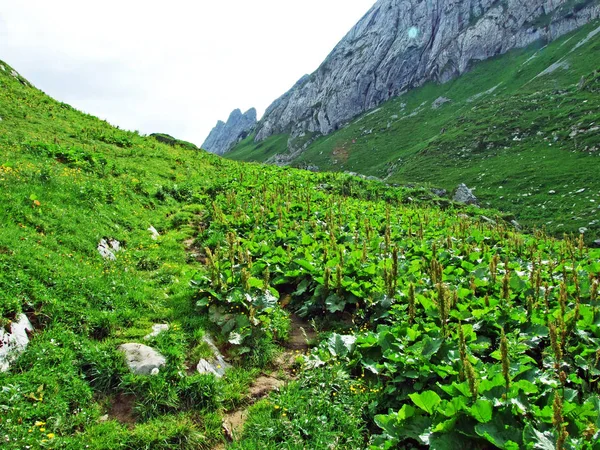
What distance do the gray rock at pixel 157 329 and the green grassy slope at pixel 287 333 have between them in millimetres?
237

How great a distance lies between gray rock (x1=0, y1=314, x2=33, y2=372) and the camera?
6.24m

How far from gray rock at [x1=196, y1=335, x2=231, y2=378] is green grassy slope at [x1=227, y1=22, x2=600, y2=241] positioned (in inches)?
1691

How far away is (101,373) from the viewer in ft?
22.0

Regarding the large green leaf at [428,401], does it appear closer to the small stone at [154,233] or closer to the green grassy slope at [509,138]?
the small stone at [154,233]

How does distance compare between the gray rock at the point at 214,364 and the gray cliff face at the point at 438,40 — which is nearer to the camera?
the gray rock at the point at 214,364

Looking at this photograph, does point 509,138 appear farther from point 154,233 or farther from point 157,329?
point 157,329

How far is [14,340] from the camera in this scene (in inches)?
258

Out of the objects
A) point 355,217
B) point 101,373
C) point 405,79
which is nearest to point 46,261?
point 101,373

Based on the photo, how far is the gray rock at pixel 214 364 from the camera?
7016mm

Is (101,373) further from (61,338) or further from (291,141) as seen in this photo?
(291,141)

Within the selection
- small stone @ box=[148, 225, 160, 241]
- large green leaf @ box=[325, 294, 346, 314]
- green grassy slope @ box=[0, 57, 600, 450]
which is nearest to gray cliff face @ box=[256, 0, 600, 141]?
green grassy slope @ box=[0, 57, 600, 450]

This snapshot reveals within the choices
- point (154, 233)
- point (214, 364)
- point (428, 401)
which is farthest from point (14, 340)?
Result: point (154, 233)

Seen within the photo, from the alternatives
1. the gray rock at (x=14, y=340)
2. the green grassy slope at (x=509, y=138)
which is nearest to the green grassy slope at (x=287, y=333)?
the gray rock at (x=14, y=340)

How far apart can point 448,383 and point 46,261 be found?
9165mm
